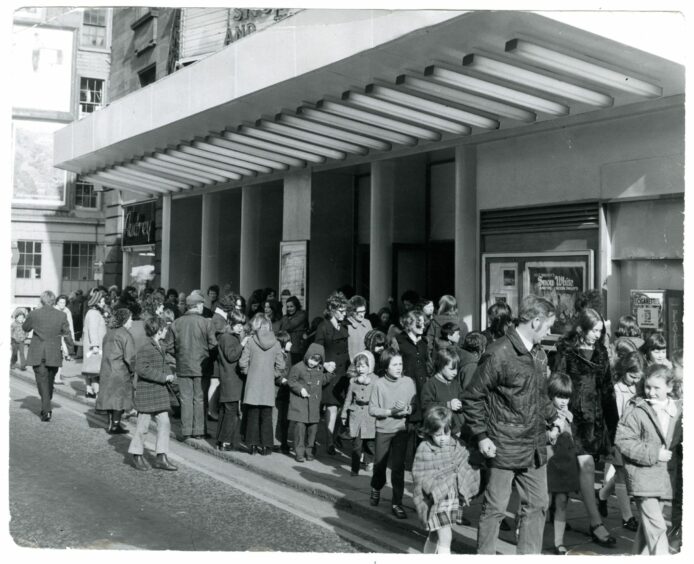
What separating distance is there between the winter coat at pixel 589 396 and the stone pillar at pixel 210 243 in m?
14.9

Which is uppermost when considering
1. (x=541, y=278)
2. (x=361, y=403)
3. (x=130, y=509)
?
(x=541, y=278)

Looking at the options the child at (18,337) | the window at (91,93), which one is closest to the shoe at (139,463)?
the child at (18,337)

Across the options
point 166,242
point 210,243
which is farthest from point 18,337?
point 166,242

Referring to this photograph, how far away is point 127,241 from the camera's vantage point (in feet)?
78.2

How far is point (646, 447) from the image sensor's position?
5.25m

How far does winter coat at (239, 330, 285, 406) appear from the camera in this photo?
923 cm

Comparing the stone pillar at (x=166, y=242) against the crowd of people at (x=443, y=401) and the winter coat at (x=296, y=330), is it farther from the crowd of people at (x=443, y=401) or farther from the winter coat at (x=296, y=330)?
the winter coat at (x=296, y=330)

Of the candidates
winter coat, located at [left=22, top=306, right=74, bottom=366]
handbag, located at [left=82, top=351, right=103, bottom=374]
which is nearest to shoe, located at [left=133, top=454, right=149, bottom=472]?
winter coat, located at [left=22, top=306, right=74, bottom=366]

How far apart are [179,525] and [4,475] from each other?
5.02ft

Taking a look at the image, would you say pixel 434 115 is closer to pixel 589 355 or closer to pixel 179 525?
pixel 589 355

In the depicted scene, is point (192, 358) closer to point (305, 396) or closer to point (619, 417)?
point (305, 396)

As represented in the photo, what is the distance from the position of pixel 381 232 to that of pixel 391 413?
8043mm

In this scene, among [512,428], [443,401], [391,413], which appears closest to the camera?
[512,428]

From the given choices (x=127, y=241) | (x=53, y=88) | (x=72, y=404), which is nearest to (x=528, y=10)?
(x=53, y=88)
